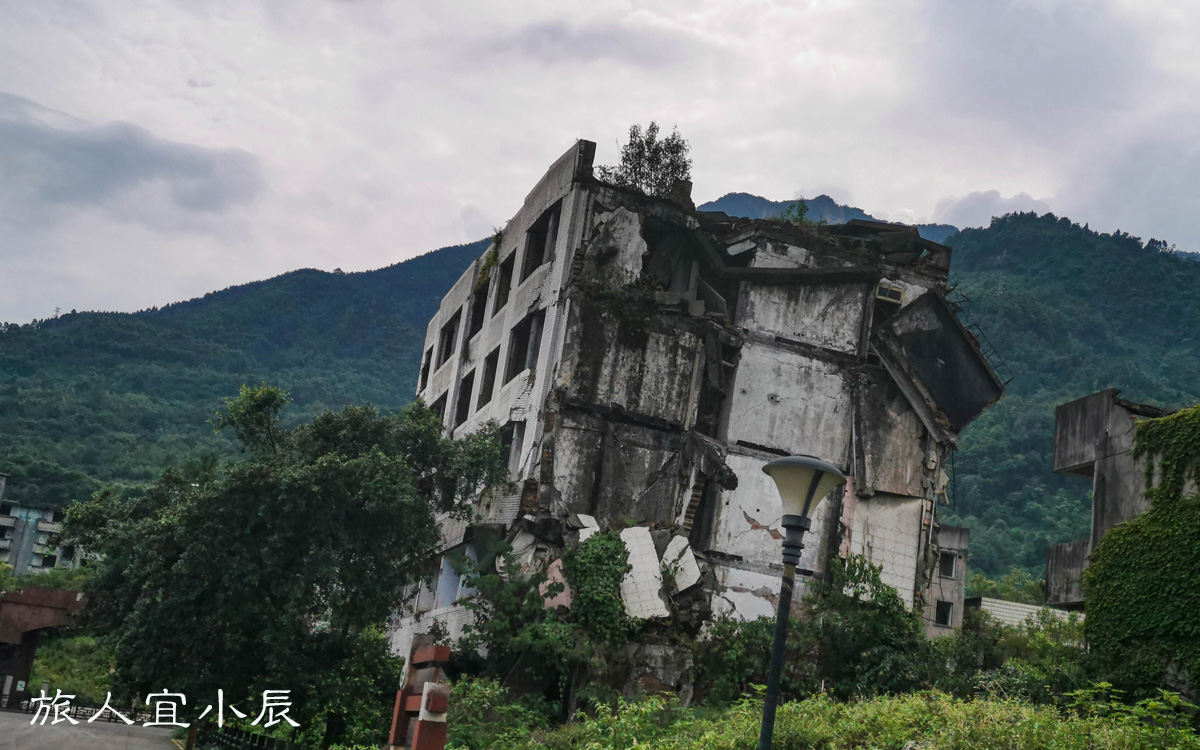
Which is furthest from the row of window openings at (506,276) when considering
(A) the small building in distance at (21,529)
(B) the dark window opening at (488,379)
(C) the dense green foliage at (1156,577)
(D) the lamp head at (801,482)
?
(A) the small building in distance at (21,529)

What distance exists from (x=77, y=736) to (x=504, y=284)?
15.2 m

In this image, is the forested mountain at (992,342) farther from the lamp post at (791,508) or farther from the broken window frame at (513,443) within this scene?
the lamp post at (791,508)

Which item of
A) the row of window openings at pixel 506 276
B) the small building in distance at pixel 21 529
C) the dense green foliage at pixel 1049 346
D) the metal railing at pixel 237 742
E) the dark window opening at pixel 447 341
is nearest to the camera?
the metal railing at pixel 237 742

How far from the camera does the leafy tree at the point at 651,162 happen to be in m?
27.6

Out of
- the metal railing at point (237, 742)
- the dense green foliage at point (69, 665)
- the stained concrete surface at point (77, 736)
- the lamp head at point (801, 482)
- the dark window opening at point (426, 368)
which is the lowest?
the dense green foliage at point (69, 665)

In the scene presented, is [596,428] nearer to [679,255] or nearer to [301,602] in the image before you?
[679,255]

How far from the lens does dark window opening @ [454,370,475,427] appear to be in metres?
33.3

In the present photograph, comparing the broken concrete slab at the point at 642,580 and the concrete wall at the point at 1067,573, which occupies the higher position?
the concrete wall at the point at 1067,573

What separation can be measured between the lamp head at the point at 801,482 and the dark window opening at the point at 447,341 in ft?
88.4

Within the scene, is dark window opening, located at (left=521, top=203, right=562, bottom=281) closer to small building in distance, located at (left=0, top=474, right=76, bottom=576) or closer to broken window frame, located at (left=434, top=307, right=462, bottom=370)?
broken window frame, located at (left=434, top=307, right=462, bottom=370)

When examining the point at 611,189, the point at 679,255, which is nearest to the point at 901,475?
the point at 679,255

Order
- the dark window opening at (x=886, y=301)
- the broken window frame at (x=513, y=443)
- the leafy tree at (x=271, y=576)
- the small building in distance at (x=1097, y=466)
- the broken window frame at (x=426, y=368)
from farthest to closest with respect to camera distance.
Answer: the broken window frame at (x=426, y=368) < the dark window opening at (x=886, y=301) < the broken window frame at (x=513, y=443) < the small building in distance at (x=1097, y=466) < the leafy tree at (x=271, y=576)

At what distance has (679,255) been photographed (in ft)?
91.1

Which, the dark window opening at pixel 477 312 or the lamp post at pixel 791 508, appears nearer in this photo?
the lamp post at pixel 791 508
